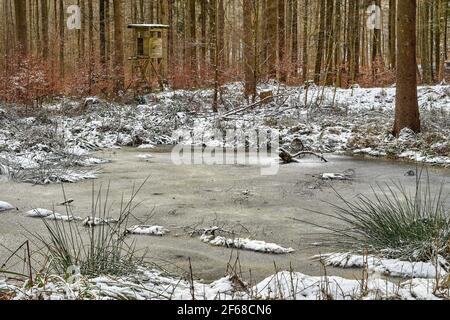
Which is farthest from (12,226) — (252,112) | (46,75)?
(46,75)

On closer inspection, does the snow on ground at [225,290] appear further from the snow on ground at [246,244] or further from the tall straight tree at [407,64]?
the tall straight tree at [407,64]

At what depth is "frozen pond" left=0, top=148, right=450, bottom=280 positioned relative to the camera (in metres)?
4.79

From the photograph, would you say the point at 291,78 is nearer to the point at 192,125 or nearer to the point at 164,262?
the point at 192,125

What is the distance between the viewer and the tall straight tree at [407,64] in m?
11.5

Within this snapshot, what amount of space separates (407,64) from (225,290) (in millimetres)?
9433

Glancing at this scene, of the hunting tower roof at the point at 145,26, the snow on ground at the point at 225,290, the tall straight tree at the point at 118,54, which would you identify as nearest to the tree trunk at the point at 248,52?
the hunting tower roof at the point at 145,26

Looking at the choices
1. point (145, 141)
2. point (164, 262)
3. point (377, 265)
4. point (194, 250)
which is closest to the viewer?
point (377, 265)

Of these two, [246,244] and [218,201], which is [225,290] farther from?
[218,201]

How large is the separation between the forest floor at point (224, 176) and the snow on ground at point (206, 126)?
4 cm

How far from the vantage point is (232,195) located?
7676mm

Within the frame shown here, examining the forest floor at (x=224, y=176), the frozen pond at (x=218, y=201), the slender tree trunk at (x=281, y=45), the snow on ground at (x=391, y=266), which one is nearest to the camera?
the forest floor at (x=224, y=176)

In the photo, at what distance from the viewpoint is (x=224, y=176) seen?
30.8ft

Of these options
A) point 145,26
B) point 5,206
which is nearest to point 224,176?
point 5,206
